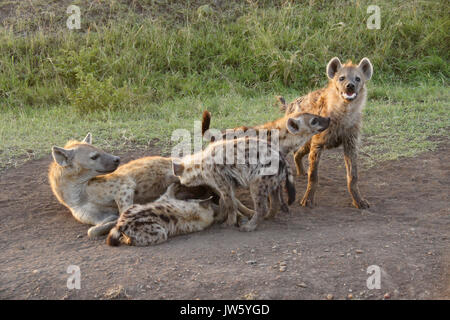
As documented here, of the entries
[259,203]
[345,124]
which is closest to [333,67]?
[345,124]

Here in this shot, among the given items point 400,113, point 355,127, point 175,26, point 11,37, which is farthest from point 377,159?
point 11,37

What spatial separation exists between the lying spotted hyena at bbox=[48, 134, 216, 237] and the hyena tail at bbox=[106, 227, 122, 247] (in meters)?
0.38

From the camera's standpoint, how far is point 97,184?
4.10 m

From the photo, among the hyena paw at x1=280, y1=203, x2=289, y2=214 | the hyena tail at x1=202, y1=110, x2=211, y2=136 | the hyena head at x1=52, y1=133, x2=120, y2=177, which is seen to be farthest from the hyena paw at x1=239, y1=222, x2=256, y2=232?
the hyena tail at x1=202, y1=110, x2=211, y2=136

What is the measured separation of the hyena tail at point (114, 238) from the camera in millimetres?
3557

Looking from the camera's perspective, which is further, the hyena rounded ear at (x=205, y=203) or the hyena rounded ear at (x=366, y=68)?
the hyena rounded ear at (x=366, y=68)

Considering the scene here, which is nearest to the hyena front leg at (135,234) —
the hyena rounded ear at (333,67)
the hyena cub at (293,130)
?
the hyena cub at (293,130)

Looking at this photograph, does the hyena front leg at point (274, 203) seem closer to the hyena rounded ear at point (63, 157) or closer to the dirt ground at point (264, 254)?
the dirt ground at point (264, 254)

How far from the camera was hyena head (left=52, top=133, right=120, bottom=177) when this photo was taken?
406 cm

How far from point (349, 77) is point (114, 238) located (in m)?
2.21

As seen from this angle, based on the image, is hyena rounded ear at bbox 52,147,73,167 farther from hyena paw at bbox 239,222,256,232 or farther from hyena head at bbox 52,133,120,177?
hyena paw at bbox 239,222,256,232

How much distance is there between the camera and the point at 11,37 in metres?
7.75

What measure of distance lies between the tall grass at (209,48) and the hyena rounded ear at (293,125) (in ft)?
9.60

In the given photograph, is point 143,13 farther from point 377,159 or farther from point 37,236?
point 37,236
